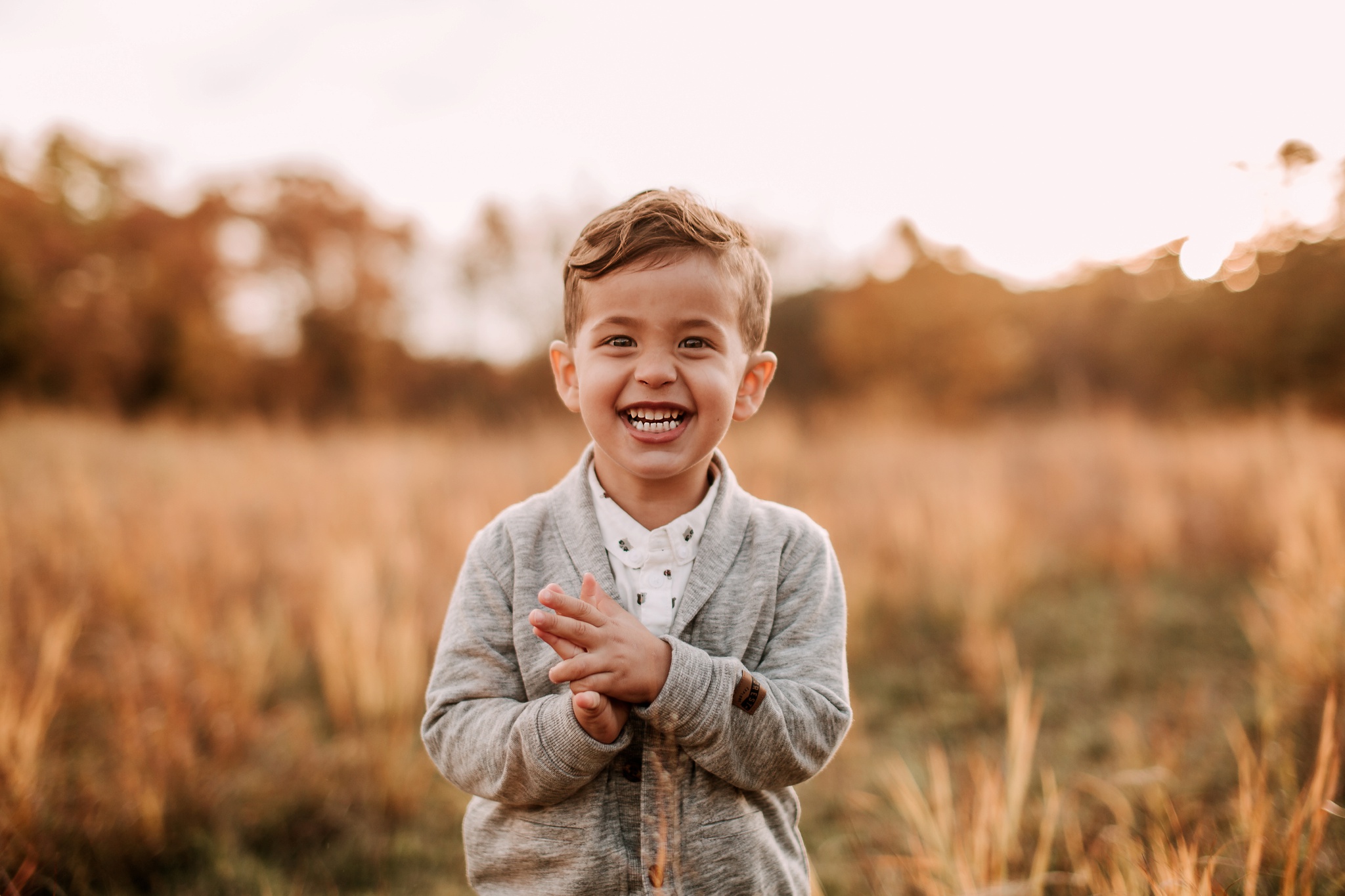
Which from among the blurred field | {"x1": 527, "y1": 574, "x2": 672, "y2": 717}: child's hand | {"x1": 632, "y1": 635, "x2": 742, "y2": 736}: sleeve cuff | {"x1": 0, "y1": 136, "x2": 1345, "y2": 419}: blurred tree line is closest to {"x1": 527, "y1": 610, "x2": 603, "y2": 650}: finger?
{"x1": 527, "y1": 574, "x2": 672, "y2": 717}: child's hand

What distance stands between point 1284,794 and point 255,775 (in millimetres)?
3264

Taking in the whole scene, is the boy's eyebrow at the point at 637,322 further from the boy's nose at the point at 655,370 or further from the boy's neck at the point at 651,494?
the boy's neck at the point at 651,494

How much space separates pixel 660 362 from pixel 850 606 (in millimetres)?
3531

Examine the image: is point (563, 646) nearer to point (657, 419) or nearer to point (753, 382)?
point (657, 419)

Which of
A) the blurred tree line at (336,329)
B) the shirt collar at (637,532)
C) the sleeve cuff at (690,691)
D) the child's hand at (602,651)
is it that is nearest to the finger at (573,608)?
the child's hand at (602,651)

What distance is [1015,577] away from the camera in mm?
4449

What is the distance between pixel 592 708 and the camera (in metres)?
0.90

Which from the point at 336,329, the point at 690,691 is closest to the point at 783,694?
the point at 690,691

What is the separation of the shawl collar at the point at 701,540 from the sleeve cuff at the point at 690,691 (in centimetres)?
12

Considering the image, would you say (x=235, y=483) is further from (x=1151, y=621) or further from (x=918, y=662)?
(x=1151, y=621)

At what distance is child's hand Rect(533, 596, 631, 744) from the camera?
0.89 m

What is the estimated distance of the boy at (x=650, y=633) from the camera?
3.14 feet

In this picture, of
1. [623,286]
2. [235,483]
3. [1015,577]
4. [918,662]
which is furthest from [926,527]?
[235,483]

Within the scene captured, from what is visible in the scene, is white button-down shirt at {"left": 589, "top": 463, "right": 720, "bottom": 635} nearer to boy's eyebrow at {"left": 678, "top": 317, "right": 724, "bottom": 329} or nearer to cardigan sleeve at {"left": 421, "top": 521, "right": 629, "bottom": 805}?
cardigan sleeve at {"left": 421, "top": 521, "right": 629, "bottom": 805}
